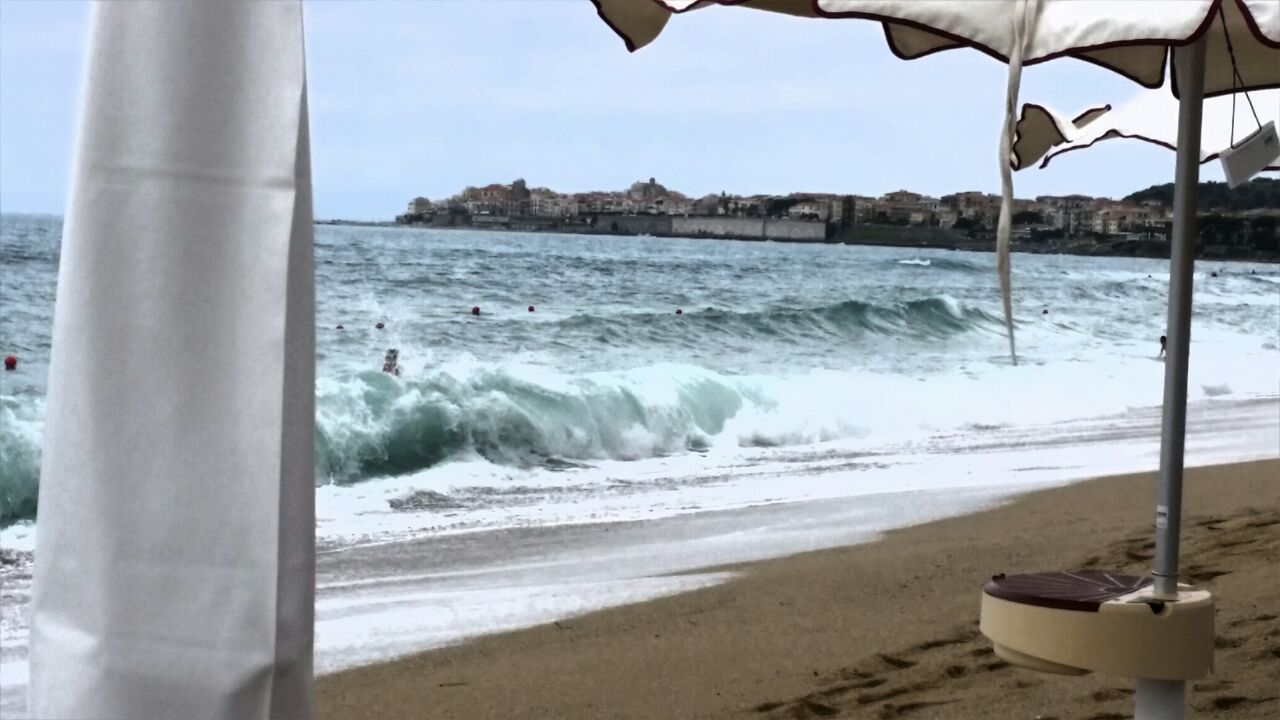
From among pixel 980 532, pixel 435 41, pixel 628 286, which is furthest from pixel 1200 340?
pixel 435 41

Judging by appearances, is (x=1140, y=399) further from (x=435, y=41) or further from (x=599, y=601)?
(x=435, y=41)

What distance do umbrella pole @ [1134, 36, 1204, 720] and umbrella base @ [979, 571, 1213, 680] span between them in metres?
0.09

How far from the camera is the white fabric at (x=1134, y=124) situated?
13.1ft

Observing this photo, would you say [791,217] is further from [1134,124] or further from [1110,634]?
[1110,634]

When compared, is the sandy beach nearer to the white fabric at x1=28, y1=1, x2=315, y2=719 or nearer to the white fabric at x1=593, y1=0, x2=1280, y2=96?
the white fabric at x1=593, y1=0, x2=1280, y2=96

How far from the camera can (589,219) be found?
48750 millimetres

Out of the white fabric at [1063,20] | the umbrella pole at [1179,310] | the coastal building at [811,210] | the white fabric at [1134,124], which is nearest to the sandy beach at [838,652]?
the umbrella pole at [1179,310]

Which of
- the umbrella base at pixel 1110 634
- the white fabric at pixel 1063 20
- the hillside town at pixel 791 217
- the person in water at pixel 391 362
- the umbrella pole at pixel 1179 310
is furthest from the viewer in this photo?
the hillside town at pixel 791 217

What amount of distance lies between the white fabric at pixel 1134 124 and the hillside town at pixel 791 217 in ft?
94.3

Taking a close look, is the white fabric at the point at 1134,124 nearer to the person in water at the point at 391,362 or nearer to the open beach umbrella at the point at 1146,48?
the open beach umbrella at the point at 1146,48

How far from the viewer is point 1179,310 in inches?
115

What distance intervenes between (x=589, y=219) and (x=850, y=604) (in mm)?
43323

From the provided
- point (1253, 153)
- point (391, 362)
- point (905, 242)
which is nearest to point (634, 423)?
point (391, 362)

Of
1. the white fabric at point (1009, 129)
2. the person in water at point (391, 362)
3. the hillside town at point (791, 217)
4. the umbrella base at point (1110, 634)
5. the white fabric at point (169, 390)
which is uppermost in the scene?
the hillside town at point (791, 217)
